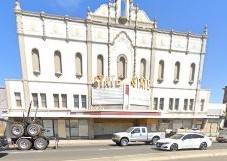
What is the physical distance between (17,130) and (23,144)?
48.6 inches

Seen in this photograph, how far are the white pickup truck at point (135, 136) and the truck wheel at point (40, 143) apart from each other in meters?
7.41

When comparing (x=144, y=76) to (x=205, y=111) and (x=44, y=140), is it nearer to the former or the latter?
(x=205, y=111)

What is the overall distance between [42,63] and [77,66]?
4419 mm

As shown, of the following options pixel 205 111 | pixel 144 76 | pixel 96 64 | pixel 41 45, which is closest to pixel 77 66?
pixel 96 64

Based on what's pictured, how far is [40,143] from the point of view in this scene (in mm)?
21938

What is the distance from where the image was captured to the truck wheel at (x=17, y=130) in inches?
849

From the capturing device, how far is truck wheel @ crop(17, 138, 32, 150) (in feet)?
70.6

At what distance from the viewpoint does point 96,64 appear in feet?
114

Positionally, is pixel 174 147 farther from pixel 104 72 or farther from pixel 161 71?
pixel 161 71

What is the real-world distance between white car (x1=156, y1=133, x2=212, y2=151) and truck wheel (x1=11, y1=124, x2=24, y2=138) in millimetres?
11209

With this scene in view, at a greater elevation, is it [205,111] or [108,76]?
[108,76]

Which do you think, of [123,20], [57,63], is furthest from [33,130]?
[123,20]

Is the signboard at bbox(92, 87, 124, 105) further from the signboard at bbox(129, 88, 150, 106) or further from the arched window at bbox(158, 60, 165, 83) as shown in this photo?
the arched window at bbox(158, 60, 165, 83)

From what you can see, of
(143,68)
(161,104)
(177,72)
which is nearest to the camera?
(143,68)
